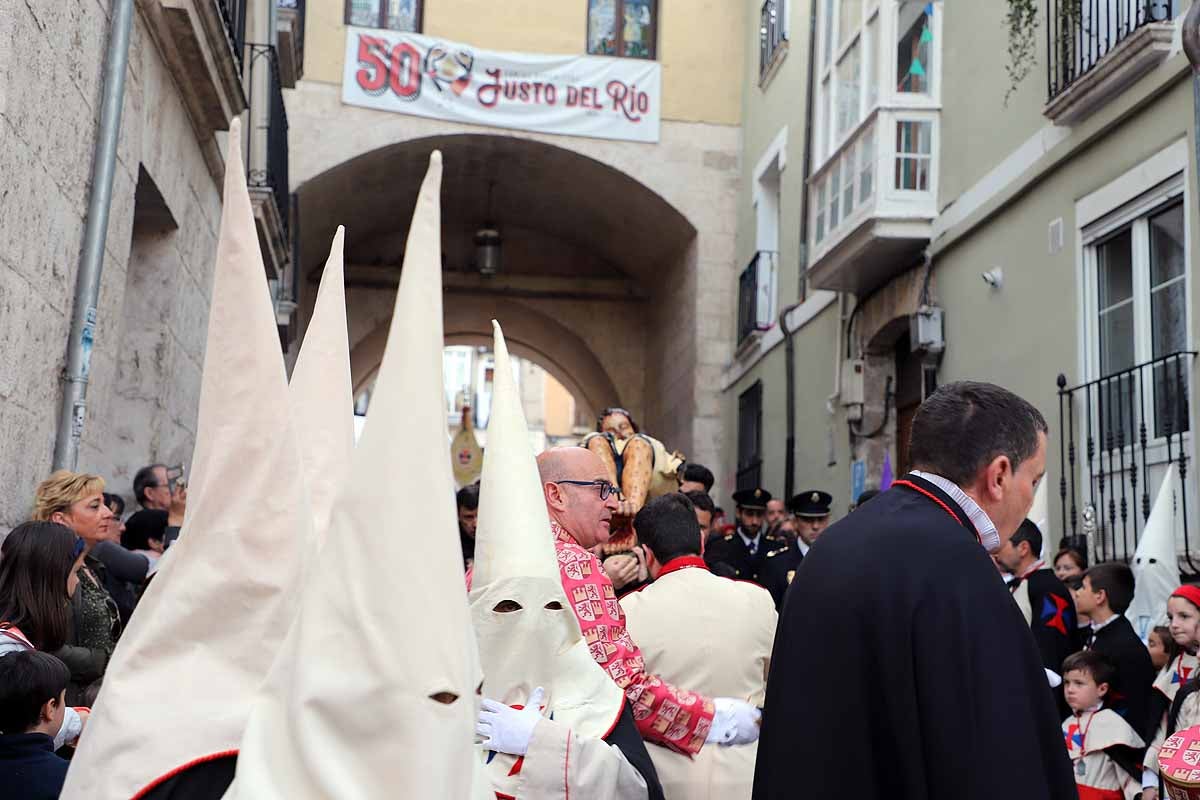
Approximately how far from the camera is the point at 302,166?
16875mm

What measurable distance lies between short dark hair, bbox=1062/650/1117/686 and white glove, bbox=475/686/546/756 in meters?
3.48

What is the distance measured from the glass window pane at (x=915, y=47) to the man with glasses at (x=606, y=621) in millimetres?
9124

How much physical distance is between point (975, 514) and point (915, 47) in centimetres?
1092

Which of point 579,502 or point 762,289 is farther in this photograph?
point 762,289

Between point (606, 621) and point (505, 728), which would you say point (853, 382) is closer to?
point (606, 621)

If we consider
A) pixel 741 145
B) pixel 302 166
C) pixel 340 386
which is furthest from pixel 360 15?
pixel 340 386

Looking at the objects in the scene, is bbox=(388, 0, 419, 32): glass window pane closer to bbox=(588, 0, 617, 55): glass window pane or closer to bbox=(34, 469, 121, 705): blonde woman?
bbox=(588, 0, 617, 55): glass window pane

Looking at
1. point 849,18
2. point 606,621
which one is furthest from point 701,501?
point 849,18

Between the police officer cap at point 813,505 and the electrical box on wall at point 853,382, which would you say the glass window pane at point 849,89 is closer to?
the electrical box on wall at point 853,382

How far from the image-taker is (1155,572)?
22.2ft

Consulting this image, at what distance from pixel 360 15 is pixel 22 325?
488 inches

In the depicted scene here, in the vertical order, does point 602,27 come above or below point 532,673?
above

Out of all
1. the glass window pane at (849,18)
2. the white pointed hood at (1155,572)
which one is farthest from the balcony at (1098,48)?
the glass window pane at (849,18)

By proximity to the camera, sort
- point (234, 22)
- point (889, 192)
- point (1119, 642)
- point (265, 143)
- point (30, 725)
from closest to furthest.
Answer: point (30, 725) → point (1119, 642) → point (234, 22) → point (889, 192) → point (265, 143)
